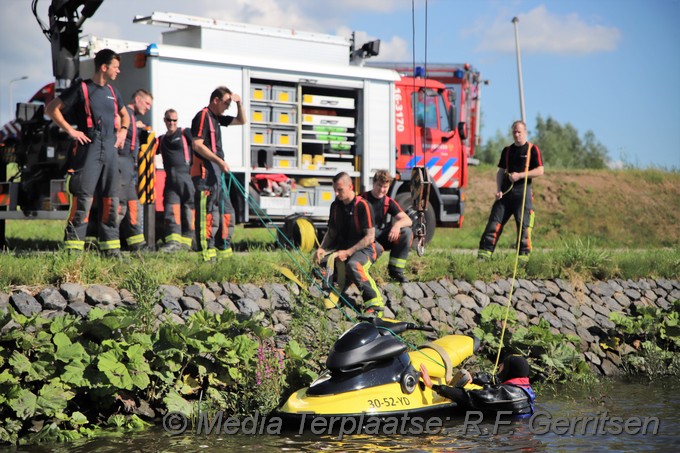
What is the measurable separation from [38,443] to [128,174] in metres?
4.73

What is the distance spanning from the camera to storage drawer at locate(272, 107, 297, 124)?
623 inches

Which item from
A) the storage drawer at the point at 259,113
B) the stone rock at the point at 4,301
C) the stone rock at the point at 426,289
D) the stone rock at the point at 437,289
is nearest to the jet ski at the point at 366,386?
the stone rock at the point at 4,301

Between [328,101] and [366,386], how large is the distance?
974 centimetres

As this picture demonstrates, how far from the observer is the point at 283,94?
1591 cm

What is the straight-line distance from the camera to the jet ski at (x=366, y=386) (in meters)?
7.25

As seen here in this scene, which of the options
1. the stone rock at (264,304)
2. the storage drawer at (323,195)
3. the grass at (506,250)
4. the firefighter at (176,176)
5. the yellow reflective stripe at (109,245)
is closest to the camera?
the grass at (506,250)

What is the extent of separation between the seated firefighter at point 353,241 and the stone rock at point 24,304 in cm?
296

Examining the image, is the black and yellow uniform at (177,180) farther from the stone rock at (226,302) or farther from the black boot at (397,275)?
the stone rock at (226,302)

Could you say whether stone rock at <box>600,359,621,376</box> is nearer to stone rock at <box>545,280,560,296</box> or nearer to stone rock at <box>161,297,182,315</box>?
stone rock at <box>545,280,560,296</box>

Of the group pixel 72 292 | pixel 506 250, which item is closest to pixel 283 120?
pixel 506 250

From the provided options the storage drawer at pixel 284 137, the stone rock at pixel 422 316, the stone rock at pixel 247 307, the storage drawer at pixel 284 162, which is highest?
the storage drawer at pixel 284 137

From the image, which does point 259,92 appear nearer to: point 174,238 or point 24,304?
point 174,238

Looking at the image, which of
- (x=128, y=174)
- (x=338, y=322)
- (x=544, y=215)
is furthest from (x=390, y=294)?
(x=544, y=215)

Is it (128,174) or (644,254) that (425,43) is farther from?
(644,254)
